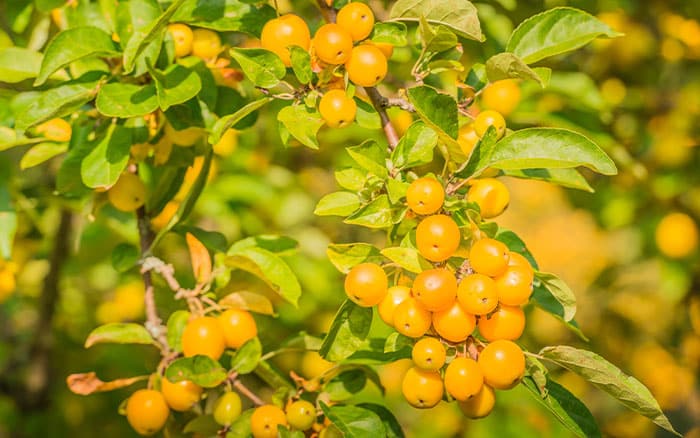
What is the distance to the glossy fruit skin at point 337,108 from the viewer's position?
2.78ft

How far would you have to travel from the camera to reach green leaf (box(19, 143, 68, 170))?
3.78 feet

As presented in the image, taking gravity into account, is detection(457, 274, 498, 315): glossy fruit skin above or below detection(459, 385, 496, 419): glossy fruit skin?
above

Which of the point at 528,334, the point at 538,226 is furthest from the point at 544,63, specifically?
the point at 538,226

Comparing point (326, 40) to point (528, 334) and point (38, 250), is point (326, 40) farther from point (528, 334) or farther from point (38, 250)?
point (528, 334)

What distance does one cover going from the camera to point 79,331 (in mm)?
2211

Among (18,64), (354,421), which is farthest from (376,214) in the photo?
(18,64)

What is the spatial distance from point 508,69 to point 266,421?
0.53m

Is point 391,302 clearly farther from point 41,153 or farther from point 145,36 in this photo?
point 41,153

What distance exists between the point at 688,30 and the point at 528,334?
0.98 meters

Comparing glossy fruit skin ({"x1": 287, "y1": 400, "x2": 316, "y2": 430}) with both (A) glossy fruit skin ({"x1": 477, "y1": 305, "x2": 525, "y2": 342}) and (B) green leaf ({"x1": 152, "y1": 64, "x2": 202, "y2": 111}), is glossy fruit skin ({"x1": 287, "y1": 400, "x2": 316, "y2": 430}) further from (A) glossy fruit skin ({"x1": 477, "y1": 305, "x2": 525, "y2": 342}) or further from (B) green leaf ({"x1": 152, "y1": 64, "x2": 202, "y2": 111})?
(B) green leaf ({"x1": 152, "y1": 64, "x2": 202, "y2": 111})

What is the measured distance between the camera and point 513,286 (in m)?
0.82

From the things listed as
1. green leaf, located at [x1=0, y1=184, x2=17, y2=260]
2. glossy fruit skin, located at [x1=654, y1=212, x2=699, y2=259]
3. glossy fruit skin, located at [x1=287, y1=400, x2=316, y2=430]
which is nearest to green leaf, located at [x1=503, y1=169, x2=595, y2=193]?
glossy fruit skin, located at [x1=287, y1=400, x2=316, y2=430]

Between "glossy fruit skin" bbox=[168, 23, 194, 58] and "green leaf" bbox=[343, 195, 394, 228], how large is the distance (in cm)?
40

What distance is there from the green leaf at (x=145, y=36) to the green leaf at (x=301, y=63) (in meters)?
0.14
